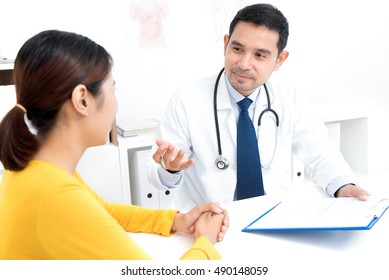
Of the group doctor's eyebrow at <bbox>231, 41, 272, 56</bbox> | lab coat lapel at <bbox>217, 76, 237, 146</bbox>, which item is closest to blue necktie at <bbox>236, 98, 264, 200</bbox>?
lab coat lapel at <bbox>217, 76, 237, 146</bbox>

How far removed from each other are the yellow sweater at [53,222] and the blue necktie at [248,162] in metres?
0.74

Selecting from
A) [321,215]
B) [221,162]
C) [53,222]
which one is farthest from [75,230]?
[221,162]

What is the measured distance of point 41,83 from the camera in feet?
2.46

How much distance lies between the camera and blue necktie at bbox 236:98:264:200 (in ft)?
4.77

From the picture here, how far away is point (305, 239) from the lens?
0.96 meters

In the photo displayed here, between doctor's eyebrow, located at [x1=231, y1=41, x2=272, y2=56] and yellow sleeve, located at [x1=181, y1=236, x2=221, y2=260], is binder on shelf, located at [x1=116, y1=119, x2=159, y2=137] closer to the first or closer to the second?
doctor's eyebrow, located at [x1=231, y1=41, x2=272, y2=56]

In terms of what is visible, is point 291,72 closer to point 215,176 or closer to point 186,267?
point 215,176

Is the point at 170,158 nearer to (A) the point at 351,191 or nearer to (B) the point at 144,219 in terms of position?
(B) the point at 144,219

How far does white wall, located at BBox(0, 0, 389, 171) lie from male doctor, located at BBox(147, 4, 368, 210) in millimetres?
990

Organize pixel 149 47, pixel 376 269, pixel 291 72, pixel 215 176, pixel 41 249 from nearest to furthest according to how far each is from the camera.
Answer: pixel 41 249 → pixel 376 269 → pixel 215 176 → pixel 149 47 → pixel 291 72

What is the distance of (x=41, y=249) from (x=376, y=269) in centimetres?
63

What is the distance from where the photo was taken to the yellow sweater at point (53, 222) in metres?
0.70

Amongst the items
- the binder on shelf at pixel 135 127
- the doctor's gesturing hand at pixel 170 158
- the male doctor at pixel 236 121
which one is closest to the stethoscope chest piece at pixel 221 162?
the male doctor at pixel 236 121

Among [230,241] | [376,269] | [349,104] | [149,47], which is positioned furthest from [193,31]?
[376,269]
